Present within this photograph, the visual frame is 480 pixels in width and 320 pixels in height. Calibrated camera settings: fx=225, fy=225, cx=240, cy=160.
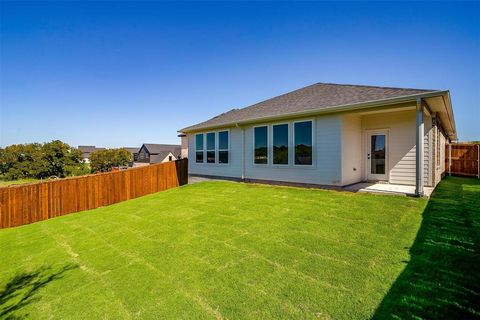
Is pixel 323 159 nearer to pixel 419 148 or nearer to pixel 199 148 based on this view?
pixel 419 148

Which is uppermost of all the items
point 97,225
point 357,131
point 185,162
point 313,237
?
point 357,131

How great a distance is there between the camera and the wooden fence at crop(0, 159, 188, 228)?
819 centimetres

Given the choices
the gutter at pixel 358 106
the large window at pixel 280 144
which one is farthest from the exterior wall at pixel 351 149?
the large window at pixel 280 144

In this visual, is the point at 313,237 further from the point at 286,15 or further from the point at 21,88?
the point at 21,88

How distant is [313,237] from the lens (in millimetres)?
4066

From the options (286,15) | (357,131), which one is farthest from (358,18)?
(357,131)

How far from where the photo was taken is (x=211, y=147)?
42.9 feet

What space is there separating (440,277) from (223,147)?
10.3 metres

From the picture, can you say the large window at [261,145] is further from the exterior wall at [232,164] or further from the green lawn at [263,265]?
the green lawn at [263,265]

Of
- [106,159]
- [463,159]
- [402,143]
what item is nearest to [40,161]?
[106,159]

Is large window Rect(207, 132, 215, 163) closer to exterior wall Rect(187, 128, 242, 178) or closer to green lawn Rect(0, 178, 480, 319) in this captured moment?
exterior wall Rect(187, 128, 242, 178)

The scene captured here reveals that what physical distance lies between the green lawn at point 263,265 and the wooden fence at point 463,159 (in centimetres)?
962

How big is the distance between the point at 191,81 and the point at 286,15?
25.0 feet

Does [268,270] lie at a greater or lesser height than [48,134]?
lesser
